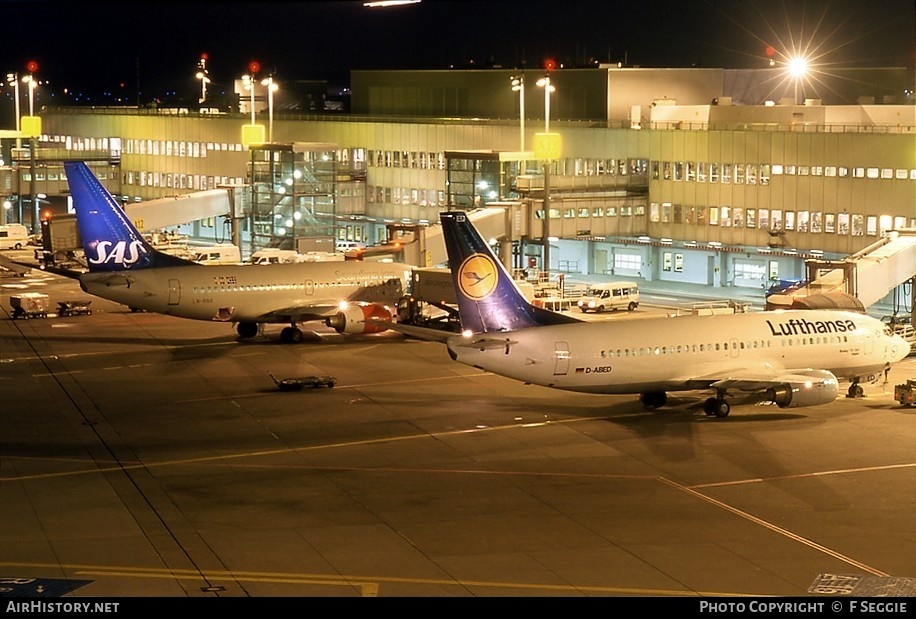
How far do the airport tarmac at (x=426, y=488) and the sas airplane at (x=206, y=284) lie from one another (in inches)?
228

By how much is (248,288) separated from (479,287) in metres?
23.7

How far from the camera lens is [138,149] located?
486 ft

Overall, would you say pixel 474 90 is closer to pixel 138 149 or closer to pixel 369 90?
pixel 369 90

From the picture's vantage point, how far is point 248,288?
73188 millimetres

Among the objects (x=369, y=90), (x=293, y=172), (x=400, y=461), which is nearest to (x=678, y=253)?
(x=293, y=172)

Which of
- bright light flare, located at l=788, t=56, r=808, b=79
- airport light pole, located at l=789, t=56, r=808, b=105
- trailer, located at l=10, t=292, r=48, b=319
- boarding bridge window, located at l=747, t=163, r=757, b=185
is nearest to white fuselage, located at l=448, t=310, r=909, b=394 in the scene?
boarding bridge window, located at l=747, t=163, r=757, b=185

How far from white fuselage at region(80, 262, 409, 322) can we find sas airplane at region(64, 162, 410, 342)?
0.05 meters

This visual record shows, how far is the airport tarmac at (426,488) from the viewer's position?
112 feet

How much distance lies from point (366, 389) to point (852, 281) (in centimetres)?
2707

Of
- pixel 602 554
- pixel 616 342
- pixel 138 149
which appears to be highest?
pixel 138 149

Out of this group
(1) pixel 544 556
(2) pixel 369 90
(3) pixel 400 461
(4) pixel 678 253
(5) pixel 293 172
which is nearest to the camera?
(1) pixel 544 556

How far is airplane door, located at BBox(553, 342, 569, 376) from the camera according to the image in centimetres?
5147

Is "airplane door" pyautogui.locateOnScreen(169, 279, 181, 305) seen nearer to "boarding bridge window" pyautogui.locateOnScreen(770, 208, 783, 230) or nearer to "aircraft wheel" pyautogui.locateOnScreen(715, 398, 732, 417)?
"aircraft wheel" pyautogui.locateOnScreen(715, 398, 732, 417)

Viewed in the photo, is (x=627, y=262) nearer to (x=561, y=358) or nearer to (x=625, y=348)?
(x=625, y=348)
